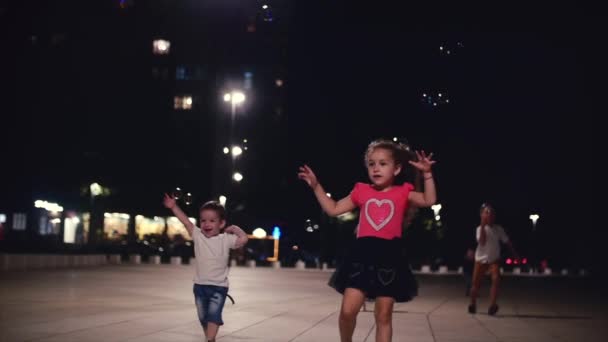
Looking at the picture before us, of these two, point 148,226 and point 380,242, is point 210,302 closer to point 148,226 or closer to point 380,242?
point 380,242

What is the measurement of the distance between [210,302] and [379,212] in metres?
2.26

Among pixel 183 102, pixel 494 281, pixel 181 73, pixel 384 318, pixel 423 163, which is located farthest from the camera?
pixel 183 102

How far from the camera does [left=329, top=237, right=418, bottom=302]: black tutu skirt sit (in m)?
6.74

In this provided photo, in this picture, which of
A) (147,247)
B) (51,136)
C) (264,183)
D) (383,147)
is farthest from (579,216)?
(383,147)

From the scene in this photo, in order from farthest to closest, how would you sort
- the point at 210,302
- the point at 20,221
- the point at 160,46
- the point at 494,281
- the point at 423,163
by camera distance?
1. the point at 160,46
2. the point at 20,221
3. the point at 494,281
4. the point at 210,302
5. the point at 423,163

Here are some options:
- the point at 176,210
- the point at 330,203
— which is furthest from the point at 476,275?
the point at 330,203

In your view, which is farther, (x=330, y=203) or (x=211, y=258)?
(x=211, y=258)

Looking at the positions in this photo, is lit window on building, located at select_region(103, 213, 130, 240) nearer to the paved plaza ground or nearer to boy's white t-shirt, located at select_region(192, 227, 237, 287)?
the paved plaza ground

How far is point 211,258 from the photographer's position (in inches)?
332

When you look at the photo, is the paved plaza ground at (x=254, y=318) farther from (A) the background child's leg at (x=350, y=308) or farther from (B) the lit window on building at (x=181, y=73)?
(B) the lit window on building at (x=181, y=73)

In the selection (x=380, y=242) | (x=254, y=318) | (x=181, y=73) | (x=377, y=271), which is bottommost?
(x=254, y=318)

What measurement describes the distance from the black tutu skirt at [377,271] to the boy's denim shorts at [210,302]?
5.95 feet

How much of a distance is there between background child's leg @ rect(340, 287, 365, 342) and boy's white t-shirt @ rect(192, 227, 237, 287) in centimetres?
196

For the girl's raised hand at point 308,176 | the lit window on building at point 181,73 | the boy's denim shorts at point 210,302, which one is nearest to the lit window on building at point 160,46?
Result: the lit window on building at point 181,73
